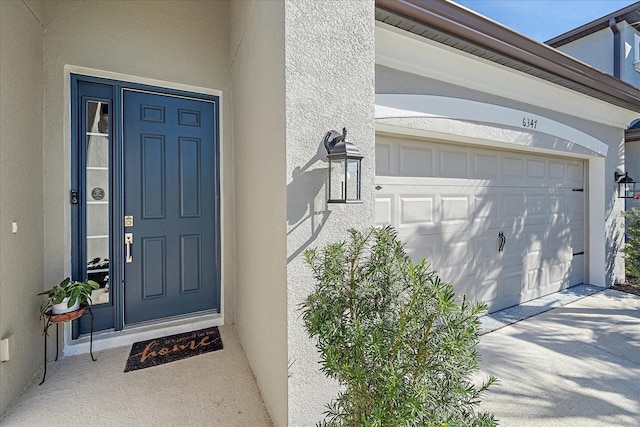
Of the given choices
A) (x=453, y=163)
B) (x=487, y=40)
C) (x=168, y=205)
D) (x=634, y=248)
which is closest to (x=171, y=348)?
(x=168, y=205)

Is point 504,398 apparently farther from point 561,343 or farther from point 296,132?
point 296,132

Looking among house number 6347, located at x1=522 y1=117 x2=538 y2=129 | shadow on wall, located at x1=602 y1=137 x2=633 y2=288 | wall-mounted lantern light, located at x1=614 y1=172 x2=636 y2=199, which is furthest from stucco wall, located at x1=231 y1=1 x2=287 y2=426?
wall-mounted lantern light, located at x1=614 y1=172 x2=636 y2=199

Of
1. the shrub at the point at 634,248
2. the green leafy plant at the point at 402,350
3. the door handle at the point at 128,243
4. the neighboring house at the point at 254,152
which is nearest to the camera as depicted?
the green leafy plant at the point at 402,350

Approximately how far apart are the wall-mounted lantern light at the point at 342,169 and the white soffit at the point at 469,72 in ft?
5.15

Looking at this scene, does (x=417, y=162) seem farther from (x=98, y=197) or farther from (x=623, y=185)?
(x=623, y=185)

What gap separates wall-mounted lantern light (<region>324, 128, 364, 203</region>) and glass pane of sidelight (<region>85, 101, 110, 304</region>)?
2677 millimetres

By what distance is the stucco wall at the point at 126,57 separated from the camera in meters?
2.90

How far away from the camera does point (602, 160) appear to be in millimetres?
5441

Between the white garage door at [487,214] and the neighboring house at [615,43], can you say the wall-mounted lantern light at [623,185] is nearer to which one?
the white garage door at [487,214]

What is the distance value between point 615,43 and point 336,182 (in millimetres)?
10485

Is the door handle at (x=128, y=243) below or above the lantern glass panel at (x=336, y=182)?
→ below

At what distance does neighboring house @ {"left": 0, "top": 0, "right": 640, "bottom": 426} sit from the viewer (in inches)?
76.1

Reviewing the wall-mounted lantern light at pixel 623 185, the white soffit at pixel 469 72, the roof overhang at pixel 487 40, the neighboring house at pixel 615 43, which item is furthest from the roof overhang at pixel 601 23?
the wall-mounted lantern light at pixel 623 185

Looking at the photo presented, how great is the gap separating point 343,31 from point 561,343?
3995 mm
